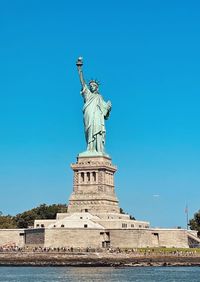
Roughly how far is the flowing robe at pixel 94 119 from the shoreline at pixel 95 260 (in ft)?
62.7

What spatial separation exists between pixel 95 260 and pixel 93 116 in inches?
885

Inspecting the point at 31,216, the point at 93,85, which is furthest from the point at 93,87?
the point at 31,216

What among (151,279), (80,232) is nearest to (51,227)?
(80,232)

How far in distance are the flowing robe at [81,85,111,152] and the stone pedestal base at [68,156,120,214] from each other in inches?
85.7

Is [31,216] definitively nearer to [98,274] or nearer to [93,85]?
[93,85]

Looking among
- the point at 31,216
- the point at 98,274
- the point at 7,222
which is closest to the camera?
the point at 98,274

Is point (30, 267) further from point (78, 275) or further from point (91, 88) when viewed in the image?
point (91, 88)

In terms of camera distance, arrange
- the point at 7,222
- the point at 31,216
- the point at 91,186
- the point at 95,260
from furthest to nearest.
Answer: the point at 31,216
the point at 7,222
the point at 91,186
the point at 95,260

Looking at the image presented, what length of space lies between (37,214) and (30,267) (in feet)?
113

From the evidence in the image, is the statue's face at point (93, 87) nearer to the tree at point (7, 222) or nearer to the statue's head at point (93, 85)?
the statue's head at point (93, 85)

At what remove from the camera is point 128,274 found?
64375mm

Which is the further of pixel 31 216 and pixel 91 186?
pixel 31 216

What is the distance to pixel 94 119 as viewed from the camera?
9119 centimetres

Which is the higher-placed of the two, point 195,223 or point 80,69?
point 80,69
